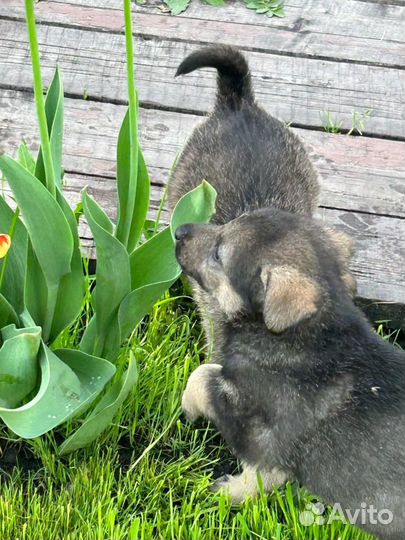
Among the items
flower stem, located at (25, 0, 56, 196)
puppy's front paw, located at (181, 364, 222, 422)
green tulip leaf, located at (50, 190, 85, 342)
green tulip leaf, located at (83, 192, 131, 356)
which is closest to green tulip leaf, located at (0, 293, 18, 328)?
green tulip leaf, located at (50, 190, 85, 342)

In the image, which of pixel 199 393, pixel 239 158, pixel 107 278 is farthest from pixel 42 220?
pixel 239 158

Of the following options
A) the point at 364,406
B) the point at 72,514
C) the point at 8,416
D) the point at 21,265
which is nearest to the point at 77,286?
the point at 21,265

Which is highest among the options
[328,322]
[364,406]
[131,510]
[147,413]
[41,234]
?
[41,234]

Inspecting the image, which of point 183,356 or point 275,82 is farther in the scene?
point 275,82

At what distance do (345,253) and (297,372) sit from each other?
1.43 ft

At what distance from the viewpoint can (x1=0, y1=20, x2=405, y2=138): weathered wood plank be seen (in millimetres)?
3795

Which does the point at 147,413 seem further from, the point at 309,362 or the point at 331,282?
the point at 331,282

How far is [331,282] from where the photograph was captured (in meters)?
2.44

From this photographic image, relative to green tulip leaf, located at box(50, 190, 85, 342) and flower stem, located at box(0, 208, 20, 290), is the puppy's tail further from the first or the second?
flower stem, located at box(0, 208, 20, 290)

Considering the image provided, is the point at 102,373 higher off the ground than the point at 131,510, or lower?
higher

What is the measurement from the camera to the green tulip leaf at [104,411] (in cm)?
224

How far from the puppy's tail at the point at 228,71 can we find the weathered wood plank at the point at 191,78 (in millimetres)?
642

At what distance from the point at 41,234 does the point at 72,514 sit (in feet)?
3.17

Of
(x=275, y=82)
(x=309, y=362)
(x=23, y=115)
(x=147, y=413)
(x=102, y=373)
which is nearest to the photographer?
(x=102, y=373)
